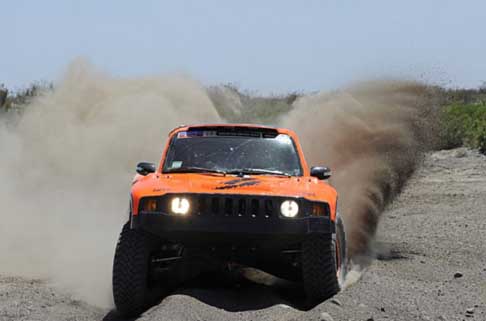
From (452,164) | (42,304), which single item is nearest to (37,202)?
(42,304)

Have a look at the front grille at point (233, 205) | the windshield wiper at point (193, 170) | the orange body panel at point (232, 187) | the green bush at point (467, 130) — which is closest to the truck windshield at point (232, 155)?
the windshield wiper at point (193, 170)

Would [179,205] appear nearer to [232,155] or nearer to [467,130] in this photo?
[232,155]

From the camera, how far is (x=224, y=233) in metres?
8.27

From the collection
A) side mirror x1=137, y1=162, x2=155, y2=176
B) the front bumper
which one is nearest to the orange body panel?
side mirror x1=137, y1=162, x2=155, y2=176

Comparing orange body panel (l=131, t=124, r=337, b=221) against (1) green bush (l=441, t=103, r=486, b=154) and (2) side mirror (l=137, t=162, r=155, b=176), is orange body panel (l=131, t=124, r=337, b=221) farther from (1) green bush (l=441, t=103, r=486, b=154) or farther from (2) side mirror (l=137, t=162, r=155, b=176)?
(1) green bush (l=441, t=103, r=486, b=154)

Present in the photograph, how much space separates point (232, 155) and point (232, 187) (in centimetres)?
122

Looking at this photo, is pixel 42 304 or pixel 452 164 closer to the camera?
pixel 42 304

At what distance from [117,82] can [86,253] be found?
8349 mm

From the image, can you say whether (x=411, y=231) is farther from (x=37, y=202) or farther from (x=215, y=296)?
(x=215, y=296)

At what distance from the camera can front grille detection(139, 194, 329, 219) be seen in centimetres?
829

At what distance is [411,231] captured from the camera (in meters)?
16.4

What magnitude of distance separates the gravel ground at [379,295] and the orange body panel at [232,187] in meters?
0.90

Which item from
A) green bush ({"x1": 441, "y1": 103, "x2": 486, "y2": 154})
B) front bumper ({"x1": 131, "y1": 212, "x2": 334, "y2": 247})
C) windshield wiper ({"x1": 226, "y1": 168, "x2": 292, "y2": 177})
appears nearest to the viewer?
front bumper ({"x1": 131, "y1": 212, "x2": 334, "y2": 247})

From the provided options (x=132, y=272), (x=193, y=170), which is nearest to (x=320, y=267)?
(x=132, y=272)
